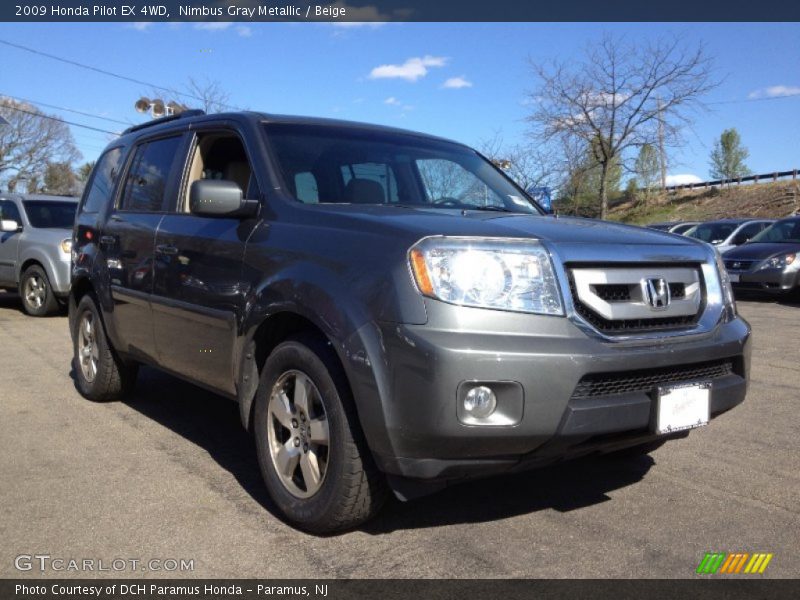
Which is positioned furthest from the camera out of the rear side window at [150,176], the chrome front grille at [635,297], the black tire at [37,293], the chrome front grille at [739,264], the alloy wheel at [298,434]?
the chrome front grille at [739,264]

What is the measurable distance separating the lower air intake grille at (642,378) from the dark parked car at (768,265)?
1062 cm

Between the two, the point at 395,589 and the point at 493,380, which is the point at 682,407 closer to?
the point at 493,380

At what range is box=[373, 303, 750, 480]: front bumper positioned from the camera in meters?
2.62

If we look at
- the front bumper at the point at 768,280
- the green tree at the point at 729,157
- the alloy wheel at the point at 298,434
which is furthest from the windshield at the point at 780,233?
the green tree at the point at 729,157

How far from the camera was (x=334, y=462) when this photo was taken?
296cm

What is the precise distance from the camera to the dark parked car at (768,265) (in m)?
12.6

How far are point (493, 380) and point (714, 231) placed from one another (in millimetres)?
16913

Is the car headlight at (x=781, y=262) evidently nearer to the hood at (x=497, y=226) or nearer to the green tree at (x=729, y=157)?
the hood at (x=497, y=226)

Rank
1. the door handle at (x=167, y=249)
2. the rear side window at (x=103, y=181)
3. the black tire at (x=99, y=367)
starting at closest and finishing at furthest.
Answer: the door handle at (x=167, y=249) → the black tire at (x=99, y=367) → the rear side window at (x=103, y=181)

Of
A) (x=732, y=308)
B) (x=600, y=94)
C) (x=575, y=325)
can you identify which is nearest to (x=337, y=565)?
(x=575, y=325)

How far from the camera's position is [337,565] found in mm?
2910

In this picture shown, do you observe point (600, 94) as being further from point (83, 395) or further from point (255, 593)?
point (255, 593)

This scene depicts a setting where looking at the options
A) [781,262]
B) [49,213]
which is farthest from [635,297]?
[781,262]

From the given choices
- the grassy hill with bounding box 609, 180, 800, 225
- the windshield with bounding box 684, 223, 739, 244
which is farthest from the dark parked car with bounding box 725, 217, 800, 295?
the grassy hill with bounding box 609, 180, 800, 225
